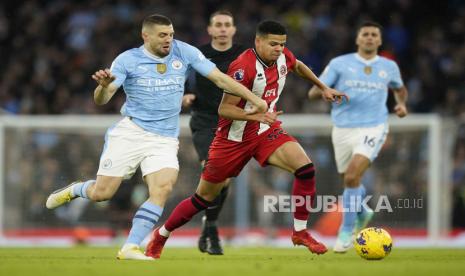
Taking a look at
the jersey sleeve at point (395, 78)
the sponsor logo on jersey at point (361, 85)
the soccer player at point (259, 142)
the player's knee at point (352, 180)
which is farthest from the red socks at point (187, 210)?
the jersey sleeve at point (395, 78)

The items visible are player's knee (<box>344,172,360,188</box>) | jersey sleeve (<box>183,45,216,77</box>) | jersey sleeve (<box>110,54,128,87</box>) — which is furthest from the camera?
player's knee (<box>344,172,360,188</box>)

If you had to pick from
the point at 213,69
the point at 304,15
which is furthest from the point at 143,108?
the point at 304,15

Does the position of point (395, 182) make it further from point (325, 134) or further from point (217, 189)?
point (217, 189)

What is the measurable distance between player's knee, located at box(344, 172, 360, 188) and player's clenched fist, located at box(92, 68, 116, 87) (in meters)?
3.72

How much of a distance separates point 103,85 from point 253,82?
1.49m

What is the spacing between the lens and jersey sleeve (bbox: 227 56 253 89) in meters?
10.1

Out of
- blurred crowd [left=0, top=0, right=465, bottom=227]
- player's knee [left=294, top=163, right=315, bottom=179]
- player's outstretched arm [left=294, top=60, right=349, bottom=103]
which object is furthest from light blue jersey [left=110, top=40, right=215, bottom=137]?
blurred crowd [left=0, top=0, right=465, bottom=227]

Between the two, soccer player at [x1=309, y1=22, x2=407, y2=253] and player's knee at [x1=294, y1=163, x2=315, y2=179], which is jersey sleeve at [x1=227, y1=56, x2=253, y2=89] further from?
soccer player at [x1=309, y1=22, x2=407, y2=253]

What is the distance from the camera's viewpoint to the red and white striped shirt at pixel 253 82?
10.1 metres

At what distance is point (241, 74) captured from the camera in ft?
33.0

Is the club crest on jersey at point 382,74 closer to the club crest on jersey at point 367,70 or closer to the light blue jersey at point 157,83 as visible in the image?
the club crest on jersey at point 367,70

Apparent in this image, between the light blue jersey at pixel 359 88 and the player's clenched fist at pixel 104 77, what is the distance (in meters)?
3.64

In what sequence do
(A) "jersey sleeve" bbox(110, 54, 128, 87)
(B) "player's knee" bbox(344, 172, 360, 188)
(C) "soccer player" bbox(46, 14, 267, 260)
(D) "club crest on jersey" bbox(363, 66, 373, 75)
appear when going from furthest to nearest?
(D) "club crest on jersey" bbox(363, 66, 373, 75) < (B) "player's knee" bbox(344, 172, 360, 188) < (C) "soccer player" bbox(46, 14, 267, 260) < (A) "jersey sleeve" bbox(110, 54, 128, 87)

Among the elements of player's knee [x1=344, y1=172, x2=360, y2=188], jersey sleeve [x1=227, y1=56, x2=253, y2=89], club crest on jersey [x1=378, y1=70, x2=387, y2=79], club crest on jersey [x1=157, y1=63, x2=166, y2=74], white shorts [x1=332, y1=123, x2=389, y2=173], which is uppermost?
club crest on jersey [x1=157, y1=63, x2=166, y2=74]
